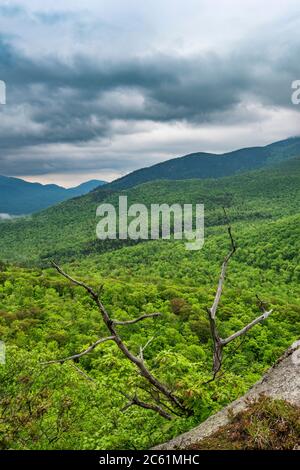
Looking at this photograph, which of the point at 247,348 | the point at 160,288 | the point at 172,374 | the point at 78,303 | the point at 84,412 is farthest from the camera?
the point at 160,288

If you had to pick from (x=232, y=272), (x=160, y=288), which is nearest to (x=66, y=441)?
(x=160, y=288)

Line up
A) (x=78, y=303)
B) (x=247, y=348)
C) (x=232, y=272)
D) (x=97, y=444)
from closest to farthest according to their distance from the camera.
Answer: (x=97, y=444)
(x=247, y=348)
(x=78, y=303)
(x=232, y=272)

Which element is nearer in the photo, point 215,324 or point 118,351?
point 215,324

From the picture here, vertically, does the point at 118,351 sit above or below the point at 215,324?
below

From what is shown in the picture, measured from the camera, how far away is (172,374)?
1067 cm

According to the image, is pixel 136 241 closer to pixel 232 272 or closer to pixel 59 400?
pixel 232 272

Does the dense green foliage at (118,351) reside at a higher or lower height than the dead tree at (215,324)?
lower

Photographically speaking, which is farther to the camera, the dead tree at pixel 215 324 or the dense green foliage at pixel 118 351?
the dense green foliage at pixel 118 351

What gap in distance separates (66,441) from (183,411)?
362 cm

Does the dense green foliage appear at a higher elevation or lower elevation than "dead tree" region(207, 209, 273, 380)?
lower

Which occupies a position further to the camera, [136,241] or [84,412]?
[136,241]
